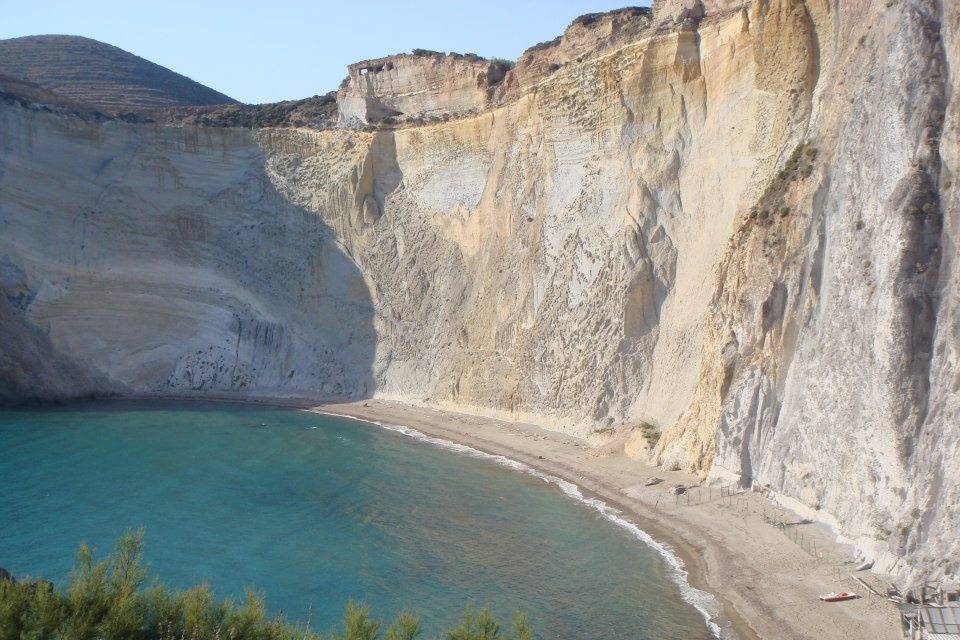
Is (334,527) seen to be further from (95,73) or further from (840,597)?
(95,73)

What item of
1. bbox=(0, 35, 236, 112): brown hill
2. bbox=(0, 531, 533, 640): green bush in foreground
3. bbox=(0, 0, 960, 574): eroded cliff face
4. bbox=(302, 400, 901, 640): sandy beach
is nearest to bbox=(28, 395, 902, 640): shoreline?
bbox=(302, 400, 901, 640): sandy beach

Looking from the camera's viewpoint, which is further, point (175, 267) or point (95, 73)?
point (95, 73)

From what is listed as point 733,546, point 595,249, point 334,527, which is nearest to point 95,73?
point 595,249

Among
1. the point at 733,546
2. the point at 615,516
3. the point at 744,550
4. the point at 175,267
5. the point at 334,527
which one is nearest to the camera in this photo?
the point at 744,550

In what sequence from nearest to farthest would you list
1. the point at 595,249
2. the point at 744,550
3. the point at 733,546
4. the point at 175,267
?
the point at 744,550 < the point at 733,546 < the point at 595,249 < the point at 175,267

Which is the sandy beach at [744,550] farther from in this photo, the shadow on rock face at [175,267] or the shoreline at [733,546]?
the shadow on rock face at [175,267]

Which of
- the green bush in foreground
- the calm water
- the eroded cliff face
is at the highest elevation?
Answer: the eroded cliff face

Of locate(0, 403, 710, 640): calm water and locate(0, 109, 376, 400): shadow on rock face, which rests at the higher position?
locate(0, 109, 376, 400): shadow on rock face

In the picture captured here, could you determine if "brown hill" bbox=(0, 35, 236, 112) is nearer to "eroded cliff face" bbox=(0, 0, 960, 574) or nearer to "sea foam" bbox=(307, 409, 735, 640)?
"eroded cliff face" bbox=(0, 0, 960, 574)
